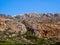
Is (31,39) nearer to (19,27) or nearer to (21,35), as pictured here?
(21,35)

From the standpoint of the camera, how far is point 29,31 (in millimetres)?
139500

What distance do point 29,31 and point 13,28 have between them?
12.3 metres

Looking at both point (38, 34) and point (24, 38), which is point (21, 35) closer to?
point (24, 38)

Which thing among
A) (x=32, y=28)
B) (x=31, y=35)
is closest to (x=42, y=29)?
(x=32, y=28)

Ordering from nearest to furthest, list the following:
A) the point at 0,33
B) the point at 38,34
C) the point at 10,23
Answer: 1. the point at 0,33
2. the point at 38,34
3. the point at 10,23

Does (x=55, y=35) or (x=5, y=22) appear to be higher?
(x=5, y=22)

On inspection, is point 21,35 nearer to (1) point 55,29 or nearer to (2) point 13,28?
(2) point 13,28

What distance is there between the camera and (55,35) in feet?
461

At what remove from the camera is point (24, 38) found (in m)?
125

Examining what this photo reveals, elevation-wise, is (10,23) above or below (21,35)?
above

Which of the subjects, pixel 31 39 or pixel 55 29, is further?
pixel 55 29

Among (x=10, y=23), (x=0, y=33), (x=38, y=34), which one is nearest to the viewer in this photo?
(x=0, y=33)

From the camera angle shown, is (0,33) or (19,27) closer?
(0,33)

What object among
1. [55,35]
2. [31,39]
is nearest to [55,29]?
[55,35]
